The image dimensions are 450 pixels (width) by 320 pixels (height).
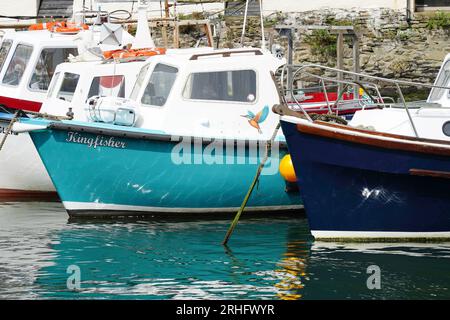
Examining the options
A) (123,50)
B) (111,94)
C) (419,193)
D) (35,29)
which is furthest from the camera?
(35,29)

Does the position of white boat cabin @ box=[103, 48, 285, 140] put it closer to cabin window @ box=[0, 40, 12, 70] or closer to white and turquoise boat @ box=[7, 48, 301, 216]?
white and turquoise boat @ box=[7, 48, 301, 216]

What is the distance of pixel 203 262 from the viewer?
509 inches

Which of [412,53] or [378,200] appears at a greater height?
[378,200]

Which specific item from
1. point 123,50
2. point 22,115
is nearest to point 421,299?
point 22,115

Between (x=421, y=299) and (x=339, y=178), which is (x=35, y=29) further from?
(x=421, y=299)

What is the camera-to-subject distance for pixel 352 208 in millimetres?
13570

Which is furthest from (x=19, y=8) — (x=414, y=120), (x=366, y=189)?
(x=366, y=189)

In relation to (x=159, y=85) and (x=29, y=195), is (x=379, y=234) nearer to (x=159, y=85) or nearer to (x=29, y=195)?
(x=159, y=85)

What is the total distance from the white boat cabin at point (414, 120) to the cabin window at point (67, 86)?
5.36 meters

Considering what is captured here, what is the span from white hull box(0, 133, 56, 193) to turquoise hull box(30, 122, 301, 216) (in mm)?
2636

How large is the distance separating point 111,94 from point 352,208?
17.1ft

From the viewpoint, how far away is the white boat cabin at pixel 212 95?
51.0ft

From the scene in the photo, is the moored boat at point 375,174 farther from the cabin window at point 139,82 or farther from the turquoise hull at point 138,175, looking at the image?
the cabin window at point 139,82

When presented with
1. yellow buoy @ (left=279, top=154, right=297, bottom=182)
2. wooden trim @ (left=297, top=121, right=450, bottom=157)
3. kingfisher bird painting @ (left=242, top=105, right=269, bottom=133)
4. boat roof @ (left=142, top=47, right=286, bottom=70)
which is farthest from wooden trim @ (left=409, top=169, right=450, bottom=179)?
boat roof @ (left=142, top=47, right=286, bottom=70)
